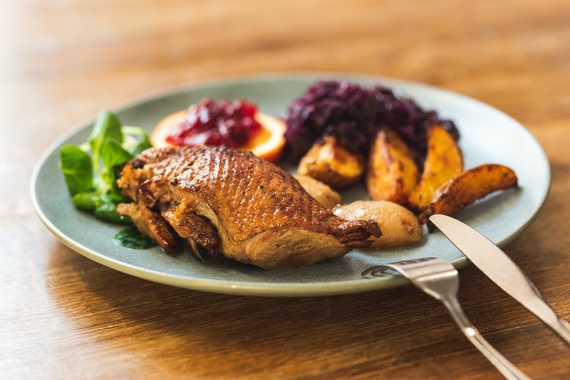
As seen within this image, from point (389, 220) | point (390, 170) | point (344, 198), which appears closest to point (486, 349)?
point (389, 220)

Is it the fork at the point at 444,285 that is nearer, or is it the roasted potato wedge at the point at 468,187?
the fork at the point at 444,285

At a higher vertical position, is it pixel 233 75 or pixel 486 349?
pixel 233 75

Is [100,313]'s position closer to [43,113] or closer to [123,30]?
[43,113]

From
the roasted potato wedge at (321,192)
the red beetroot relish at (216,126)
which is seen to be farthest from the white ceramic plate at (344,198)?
the red beetroot relish at (216,126)

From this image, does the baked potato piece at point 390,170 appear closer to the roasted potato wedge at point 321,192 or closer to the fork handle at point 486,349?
the roasted potato wedge at point 321,192

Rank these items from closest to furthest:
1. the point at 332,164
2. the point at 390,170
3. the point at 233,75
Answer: the point at 390,170, the point at 332,164, the point at 233,75

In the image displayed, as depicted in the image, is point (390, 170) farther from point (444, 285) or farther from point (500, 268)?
point (444, 285)
